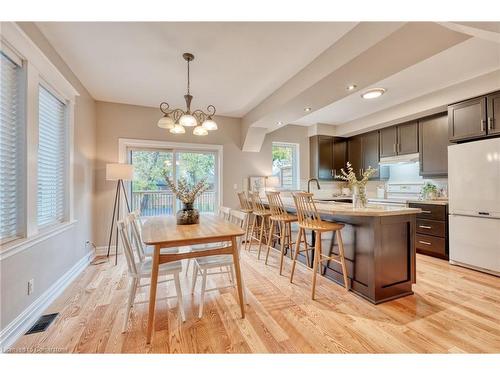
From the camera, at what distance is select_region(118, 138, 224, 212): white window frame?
3.94 m

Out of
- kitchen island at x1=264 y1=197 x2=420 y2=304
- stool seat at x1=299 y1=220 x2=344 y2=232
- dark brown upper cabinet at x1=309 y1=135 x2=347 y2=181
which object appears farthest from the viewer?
dark brown upper cabinet at x1=309 y1=135 x2=347 y2=181

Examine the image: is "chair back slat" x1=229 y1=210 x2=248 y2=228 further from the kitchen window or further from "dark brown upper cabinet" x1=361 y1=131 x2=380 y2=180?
"dark brown upper cabinet" x1=361 y1=131 x2=380 y2=180

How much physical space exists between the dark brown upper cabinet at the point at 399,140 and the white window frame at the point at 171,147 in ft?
11.0

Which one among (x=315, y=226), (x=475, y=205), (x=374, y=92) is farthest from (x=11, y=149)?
(x=475, y=205)

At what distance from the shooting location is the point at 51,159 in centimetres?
249

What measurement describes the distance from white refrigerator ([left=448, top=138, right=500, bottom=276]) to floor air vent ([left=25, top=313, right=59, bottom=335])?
4767mm

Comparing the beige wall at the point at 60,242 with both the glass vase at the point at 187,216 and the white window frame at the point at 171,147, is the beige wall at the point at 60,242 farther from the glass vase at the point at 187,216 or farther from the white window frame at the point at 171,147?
the glass vase at the point at 187,216

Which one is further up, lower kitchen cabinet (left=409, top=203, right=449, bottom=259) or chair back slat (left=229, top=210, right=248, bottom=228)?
chair back slat (left=229, top=210, right=248, bottom=228)

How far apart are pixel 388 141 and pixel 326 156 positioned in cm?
131

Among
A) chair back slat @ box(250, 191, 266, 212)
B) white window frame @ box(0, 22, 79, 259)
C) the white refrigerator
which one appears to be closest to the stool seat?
chair back slat @ box(250, 191, 266, 212)

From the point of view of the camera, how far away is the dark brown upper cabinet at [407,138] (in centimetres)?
403
